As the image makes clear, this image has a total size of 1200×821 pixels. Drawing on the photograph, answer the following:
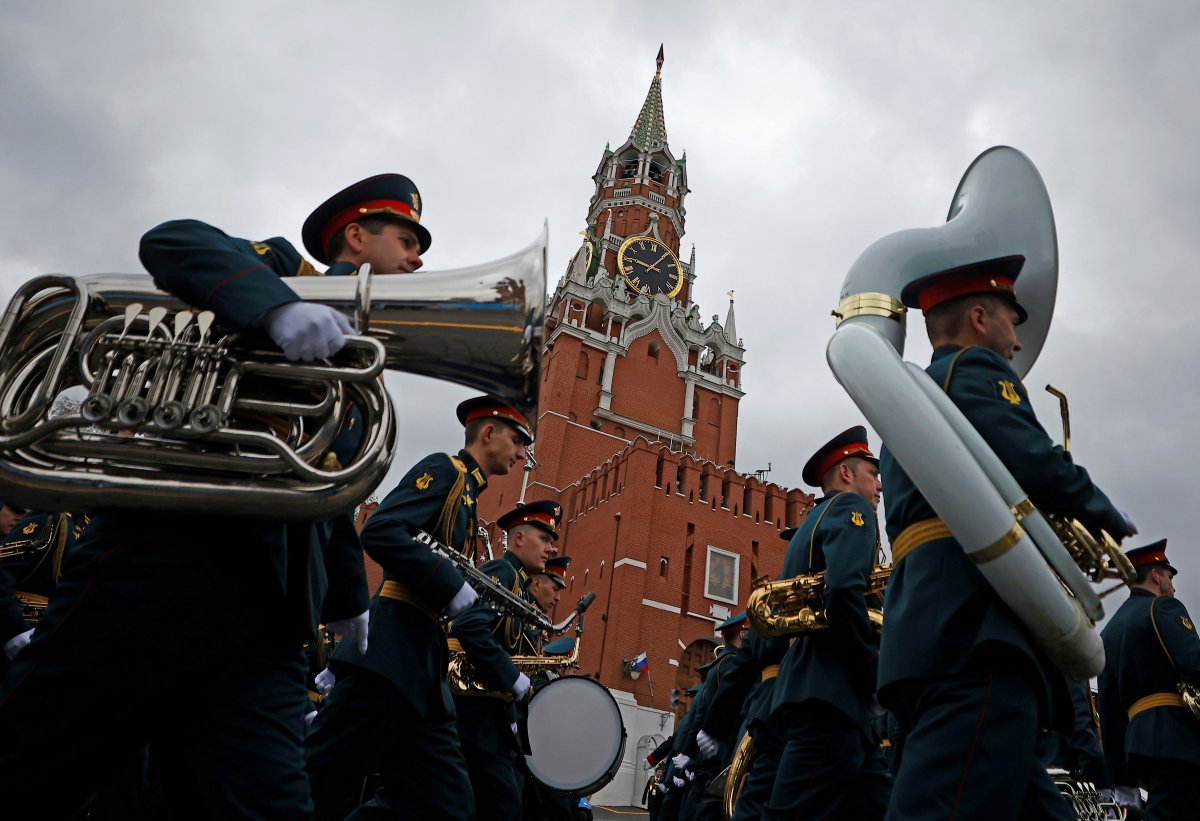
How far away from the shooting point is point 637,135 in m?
66.8

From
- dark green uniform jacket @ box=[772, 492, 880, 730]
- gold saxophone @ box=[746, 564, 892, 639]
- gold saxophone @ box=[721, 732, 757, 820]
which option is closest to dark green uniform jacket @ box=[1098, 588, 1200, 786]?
gold saxophone @ box=[746, 564, 892, 639]

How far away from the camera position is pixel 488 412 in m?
5.67

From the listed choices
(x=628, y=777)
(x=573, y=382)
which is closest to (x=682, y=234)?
(x=573, y=382)

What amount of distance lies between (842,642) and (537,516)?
11.5 feet

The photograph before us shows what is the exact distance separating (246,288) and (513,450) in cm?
329

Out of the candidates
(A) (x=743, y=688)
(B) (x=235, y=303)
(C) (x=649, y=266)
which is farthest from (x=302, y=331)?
(C) (x=649, y=266)

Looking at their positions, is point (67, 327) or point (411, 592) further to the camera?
point (411, 592)

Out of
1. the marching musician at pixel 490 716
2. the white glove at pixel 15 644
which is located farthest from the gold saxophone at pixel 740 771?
the white glove at pixel 15 644

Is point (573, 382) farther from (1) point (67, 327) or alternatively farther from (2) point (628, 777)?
(1) point (67, 327)

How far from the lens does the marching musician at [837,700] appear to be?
4289 millimetres

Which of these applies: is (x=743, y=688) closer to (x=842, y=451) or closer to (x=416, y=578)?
(x=842, y=451)

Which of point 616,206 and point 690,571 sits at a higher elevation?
point 616,206

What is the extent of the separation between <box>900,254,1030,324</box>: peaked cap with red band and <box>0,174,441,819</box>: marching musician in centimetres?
235

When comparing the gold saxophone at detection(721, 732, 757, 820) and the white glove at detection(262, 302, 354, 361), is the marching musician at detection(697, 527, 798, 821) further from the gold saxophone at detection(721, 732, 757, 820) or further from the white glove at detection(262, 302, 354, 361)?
the white glove at detection(262, 302, 354, 361)
